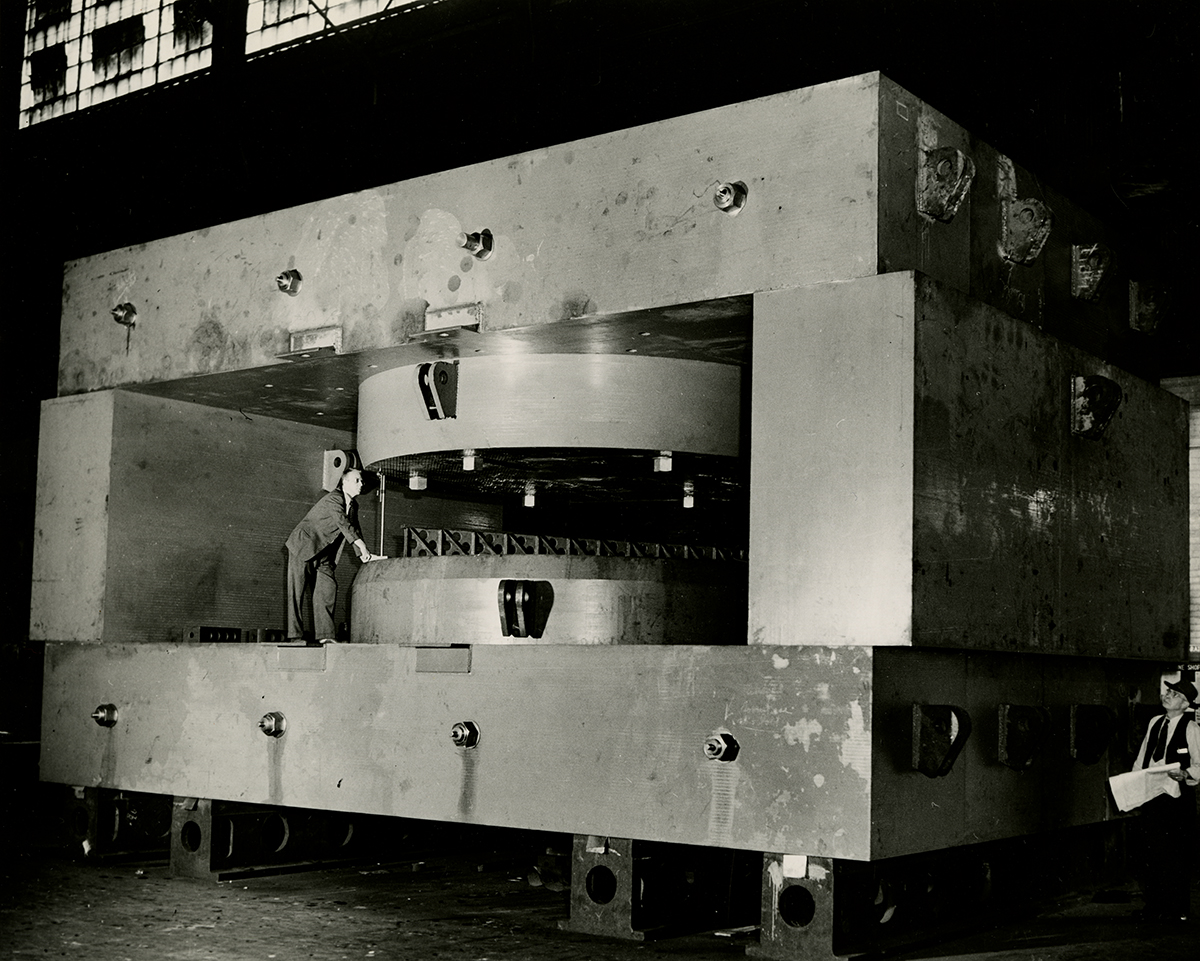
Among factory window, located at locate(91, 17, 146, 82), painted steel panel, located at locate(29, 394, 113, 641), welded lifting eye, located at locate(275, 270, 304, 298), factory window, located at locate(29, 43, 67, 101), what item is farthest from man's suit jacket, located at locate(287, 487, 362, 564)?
factory window, located at locate(29, 43, 67, 101)

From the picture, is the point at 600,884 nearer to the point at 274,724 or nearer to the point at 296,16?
the point at 274,724

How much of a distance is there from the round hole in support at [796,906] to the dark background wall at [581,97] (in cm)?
495

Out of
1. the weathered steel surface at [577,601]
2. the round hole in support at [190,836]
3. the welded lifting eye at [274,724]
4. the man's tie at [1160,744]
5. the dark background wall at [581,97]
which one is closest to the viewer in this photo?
the man's tie at [1160,744]

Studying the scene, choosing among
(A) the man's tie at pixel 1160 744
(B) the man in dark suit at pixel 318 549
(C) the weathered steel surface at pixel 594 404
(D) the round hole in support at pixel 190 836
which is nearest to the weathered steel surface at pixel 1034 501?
(A) the man's tie at pixel 1160 744

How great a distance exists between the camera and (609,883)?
308 inches

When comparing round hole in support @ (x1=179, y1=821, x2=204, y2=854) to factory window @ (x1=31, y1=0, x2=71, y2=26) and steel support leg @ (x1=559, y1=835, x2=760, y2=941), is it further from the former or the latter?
factory window @ (x1=31, y1=0, x2=71, y2=26)

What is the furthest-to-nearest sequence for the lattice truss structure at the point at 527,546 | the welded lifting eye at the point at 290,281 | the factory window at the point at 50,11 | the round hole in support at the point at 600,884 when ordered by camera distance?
the factory window at the point at 50,11 < the lattice truss structure at the point at 527,546 < the welded lifting eye at the point at 290,281 < the round hole in support at the point at 600,884

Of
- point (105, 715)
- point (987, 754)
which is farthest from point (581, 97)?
point (987, 754)

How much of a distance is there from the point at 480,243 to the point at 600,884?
3.83 meters

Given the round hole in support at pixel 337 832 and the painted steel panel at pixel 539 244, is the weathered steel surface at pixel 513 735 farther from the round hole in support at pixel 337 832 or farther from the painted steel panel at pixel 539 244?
the painted steel panel at pixel 539 244

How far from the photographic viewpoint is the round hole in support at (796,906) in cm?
707

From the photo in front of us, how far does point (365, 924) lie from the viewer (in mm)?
7914

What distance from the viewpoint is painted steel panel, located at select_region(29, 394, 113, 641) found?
10.6 meters

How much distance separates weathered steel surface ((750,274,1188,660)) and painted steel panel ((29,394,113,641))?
17.9ft
